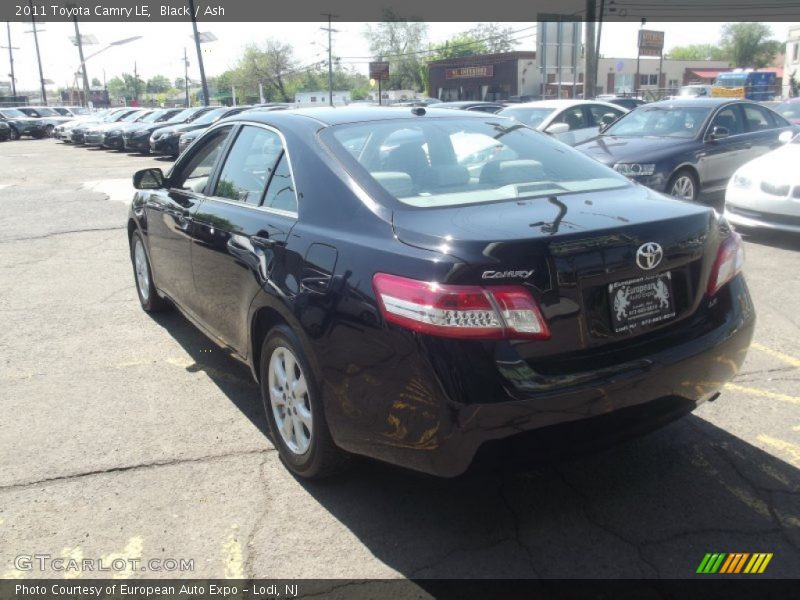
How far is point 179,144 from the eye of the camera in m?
21.0

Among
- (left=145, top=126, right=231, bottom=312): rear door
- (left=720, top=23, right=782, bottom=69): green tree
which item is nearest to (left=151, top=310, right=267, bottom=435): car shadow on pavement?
(left=145, top=126, right=231, bottom=312): rear door

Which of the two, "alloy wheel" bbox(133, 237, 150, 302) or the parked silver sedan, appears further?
the parked silver sedan

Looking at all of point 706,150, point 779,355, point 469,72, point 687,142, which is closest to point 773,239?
point 706,150

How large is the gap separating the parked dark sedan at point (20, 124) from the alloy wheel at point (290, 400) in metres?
42.5

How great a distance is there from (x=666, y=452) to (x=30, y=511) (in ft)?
9.72

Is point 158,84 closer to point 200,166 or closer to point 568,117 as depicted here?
point 568,117

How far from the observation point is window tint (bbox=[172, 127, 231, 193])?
14.8ft

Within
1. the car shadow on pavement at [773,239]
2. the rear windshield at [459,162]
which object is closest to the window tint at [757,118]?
the car shadow on pavement at [773,239]

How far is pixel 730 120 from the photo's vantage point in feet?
33.5

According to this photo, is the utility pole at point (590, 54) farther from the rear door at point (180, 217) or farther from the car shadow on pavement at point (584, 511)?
the car shadow on pavement at point (584, 511)

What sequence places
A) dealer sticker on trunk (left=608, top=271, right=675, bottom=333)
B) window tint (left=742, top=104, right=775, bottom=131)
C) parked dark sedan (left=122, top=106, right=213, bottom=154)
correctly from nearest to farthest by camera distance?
dealer sticker on trunk (left=608, top=271, right=675, bottom=333) → window tint (left=742, top=104, right=775, bottom=131) → parked dark sedan (left=122, top=106, right=213, bottom=154)

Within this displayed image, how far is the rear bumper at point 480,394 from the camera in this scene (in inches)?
94.7

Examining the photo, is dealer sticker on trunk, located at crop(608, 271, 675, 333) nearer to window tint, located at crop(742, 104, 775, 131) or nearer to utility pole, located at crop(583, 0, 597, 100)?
Answer: window tint, located at crop(742, 104, 775, 131)

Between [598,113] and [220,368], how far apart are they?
966 cm
